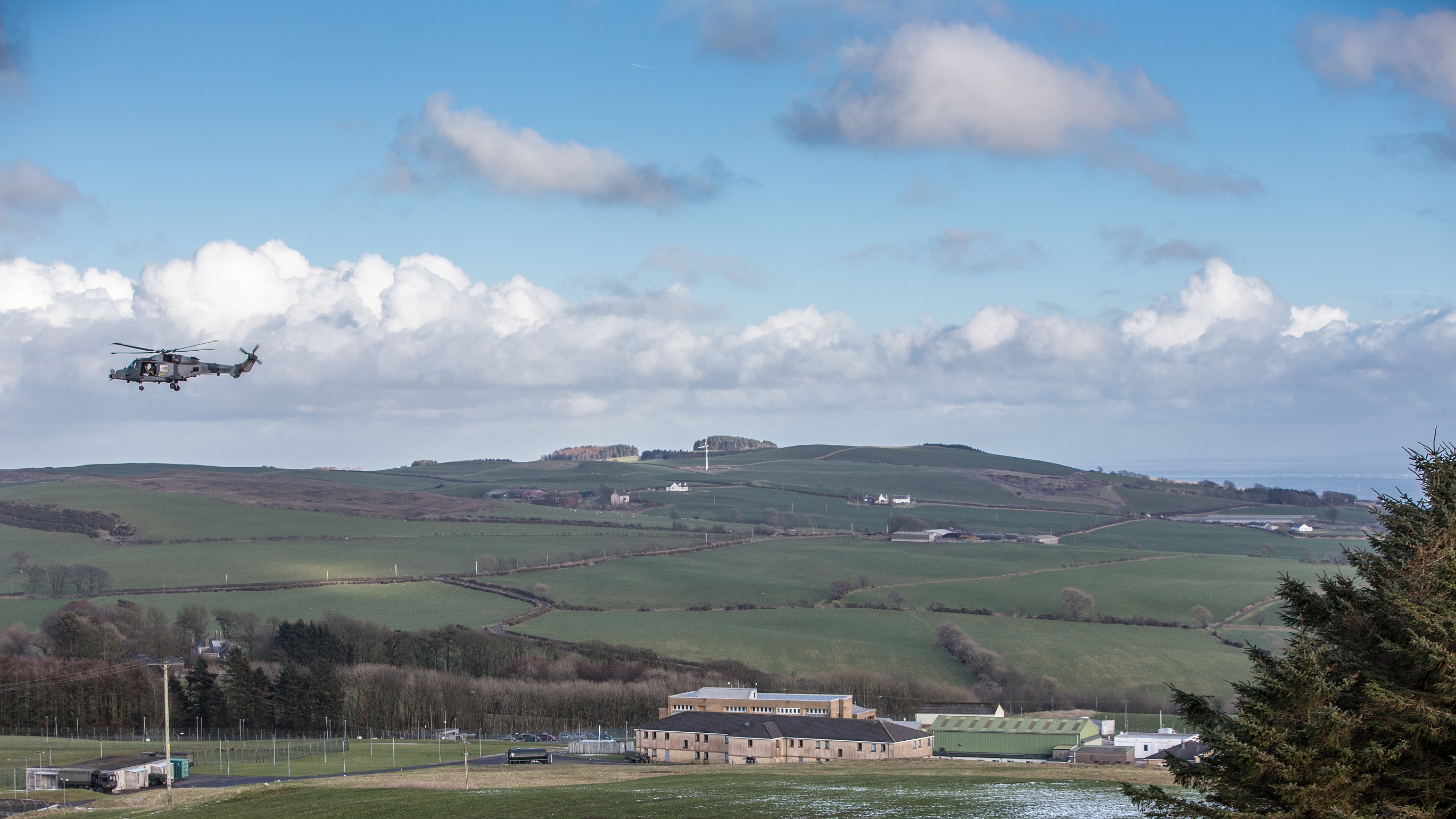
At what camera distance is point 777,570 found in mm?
151250

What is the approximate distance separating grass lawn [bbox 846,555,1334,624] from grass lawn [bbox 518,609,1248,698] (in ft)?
19.6

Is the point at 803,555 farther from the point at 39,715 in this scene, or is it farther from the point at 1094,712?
the point at 39,715

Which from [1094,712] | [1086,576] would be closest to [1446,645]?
[1094,712]

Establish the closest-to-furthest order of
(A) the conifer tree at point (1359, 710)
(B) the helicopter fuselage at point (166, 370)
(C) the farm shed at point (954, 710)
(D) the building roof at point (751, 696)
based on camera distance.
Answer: (A) the conifer tree at point (1359, 710) → (B) the helicopter fuselage at point (166, 370) → (D) the building roof at point (751, 696) → (C) the farm shed at point (954, 710)

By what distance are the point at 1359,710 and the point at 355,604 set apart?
389 feet

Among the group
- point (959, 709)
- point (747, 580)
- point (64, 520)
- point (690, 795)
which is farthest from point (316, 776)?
point (64, 520)

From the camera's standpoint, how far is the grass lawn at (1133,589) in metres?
125

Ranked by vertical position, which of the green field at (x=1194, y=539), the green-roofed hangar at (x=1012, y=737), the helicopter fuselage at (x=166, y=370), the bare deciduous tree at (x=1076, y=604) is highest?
the helicopter fuselage at (x=166, y=370)

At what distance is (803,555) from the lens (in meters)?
162

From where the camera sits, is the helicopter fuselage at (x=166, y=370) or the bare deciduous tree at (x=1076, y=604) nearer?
the helicopter fuselage at (x=166, y=370)

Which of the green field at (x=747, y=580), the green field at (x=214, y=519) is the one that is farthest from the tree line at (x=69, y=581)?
the green field at (x=214, y=519)

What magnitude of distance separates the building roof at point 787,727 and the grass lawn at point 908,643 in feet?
77.5

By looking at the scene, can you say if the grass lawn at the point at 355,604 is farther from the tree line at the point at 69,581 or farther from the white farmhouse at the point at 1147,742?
the white farmhouse at the point at 1147,742

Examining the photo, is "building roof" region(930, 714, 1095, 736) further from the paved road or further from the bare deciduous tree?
the bare deciduous tree
